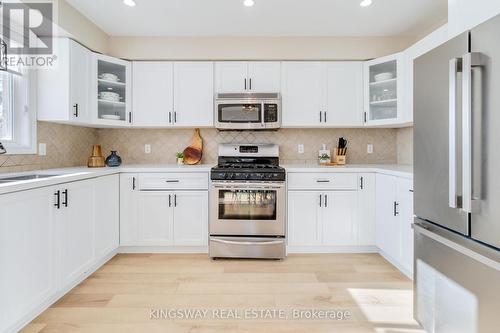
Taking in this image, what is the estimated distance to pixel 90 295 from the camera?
223cm

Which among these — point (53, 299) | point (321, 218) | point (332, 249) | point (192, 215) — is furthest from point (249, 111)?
point (53, 299)

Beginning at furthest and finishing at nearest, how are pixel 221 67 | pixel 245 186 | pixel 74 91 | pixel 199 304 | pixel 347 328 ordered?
pixel 221 67 < pixel 245 186 < pixel 74 91 < pixel 199 304 < pixel 347 328

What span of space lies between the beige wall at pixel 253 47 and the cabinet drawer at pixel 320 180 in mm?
1389

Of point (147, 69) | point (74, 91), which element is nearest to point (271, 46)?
point (147, 69)

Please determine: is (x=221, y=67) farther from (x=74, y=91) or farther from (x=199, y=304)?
(x=199, y=304)

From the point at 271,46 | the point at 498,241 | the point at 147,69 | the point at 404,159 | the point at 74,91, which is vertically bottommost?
the point at 498,241

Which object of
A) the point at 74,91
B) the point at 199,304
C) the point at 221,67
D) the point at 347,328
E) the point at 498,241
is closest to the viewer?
the point at 498,241

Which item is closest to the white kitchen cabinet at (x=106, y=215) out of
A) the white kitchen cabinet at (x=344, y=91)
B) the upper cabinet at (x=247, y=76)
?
the upper cabinet at (x=247, y=76)

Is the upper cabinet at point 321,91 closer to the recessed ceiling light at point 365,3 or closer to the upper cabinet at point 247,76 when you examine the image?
the upper cabinet at point 247,76

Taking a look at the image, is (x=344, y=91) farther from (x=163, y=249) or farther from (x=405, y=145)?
(x=163, y=249)

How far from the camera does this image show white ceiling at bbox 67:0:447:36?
8.92 ft

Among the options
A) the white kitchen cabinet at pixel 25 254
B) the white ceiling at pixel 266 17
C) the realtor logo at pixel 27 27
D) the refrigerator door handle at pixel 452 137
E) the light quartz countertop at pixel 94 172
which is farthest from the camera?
the white ceiling at pixel 266 17

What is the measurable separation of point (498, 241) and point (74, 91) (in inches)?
127

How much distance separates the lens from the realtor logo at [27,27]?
2357 millimetres
